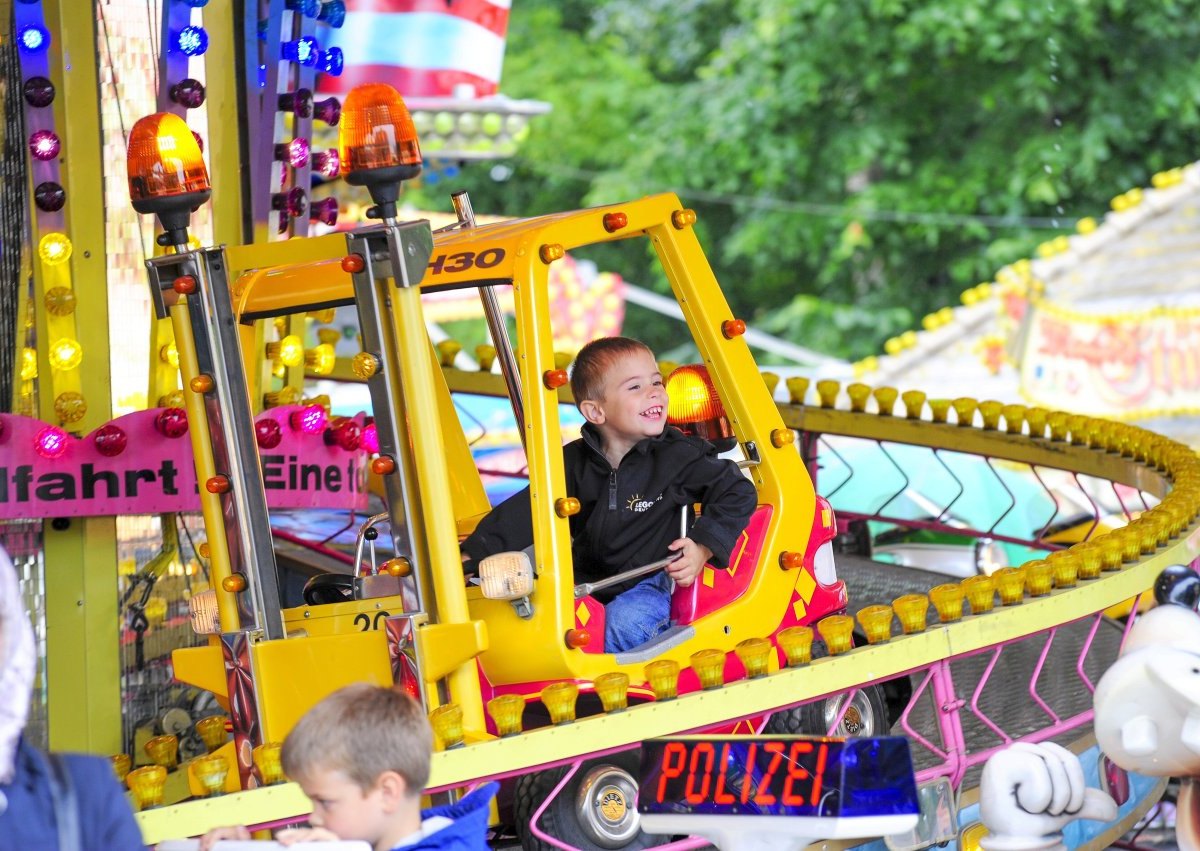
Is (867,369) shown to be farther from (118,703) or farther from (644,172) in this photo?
(118,703)

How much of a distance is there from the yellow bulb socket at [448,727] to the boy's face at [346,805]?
18.4 inches

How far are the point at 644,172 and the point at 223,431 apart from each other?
1505cm

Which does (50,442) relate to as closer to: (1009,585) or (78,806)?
(78,806)

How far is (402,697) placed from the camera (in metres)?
1.95

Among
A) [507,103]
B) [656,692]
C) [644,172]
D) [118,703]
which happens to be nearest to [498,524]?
[656,692]

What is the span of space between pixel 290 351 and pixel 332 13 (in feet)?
2.59

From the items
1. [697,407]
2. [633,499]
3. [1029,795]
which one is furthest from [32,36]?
[1029,795]

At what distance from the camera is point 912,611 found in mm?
2832

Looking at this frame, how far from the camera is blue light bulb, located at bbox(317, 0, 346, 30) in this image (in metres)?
3.85

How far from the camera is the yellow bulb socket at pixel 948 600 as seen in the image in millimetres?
2912

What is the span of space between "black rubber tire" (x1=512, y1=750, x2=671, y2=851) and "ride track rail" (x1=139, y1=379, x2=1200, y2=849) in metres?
0.14

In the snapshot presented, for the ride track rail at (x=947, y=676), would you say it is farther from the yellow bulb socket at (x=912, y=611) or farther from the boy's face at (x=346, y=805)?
the boy's face at (x=346, y=805)

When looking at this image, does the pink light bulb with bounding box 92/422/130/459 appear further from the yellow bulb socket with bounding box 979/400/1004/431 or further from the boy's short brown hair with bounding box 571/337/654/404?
the yellow bulb socket with bounding box 979/400/1004/431

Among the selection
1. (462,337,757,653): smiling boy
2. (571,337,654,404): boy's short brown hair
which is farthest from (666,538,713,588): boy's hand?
(571,337,654,404): boy's short brown hair
